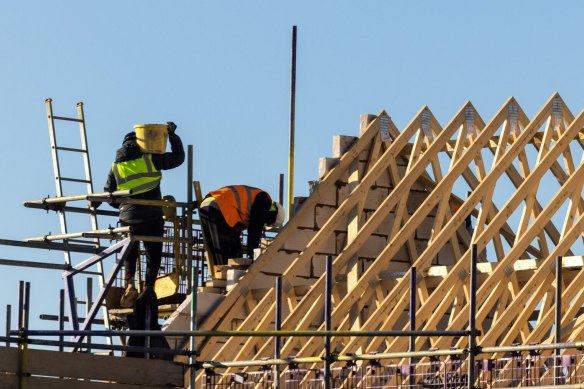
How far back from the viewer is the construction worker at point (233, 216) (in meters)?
33.3

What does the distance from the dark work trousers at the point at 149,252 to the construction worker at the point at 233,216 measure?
85 cm

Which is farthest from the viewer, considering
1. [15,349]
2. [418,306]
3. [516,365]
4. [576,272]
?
[418,306]

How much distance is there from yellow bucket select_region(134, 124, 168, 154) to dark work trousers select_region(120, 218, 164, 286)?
1068mm

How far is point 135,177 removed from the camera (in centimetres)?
3306

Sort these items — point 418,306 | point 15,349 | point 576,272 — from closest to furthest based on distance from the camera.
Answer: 1. point 15,349
2. point 576,272
3. point 418,306

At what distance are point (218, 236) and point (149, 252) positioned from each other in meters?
Answer: 1.39

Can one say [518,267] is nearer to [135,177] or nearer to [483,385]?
[483,385]

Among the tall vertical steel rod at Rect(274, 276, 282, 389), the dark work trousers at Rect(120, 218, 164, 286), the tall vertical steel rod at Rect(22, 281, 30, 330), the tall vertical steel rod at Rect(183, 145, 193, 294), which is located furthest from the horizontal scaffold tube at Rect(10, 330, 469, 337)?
the tall vertical steel rod at Rect(183, 145, 193, 294)

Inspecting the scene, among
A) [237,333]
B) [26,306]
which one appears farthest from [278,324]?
[26,306]

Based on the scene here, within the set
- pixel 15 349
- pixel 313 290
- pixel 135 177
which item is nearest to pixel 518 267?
pixel 313 290

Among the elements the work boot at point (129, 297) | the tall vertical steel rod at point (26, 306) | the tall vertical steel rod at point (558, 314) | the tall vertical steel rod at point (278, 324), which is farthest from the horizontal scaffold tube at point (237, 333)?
the work boot at point (129, 297)

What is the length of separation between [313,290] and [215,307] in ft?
5.56

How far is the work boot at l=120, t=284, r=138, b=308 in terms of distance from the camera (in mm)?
32531

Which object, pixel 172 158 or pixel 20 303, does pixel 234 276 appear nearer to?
pixel 172 158
